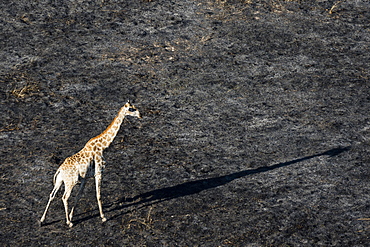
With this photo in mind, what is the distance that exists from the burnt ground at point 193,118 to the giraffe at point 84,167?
50cm

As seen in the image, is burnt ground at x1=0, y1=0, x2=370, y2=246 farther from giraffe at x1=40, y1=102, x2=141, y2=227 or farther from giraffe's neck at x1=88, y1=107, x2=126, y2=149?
giraffe's neck at x1=88, y1=107, x2=126, y2=149

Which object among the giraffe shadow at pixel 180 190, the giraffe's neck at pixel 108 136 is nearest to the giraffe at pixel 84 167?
the giraffe's neck at pixel 108 136

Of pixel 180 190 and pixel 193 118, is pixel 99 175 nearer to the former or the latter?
pixel 180 190

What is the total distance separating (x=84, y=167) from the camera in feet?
29.7

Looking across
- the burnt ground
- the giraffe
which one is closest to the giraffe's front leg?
the giraffe

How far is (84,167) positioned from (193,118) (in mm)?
4188

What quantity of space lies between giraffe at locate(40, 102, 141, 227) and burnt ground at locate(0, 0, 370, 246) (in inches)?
19.7

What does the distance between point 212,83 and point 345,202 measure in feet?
17.3

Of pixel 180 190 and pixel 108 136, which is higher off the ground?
pixel 108 136

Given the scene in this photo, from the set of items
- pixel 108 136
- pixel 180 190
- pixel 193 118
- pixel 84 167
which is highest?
pixel 108 136

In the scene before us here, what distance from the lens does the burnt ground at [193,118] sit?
933 centimetres

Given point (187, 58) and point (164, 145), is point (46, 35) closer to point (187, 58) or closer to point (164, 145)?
point (187, 58)

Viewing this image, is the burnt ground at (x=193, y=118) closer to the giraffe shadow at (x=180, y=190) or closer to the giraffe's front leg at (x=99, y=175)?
the giraffe shadow at (x=180, y=190)

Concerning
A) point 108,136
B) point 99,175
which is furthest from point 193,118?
point 99,175
